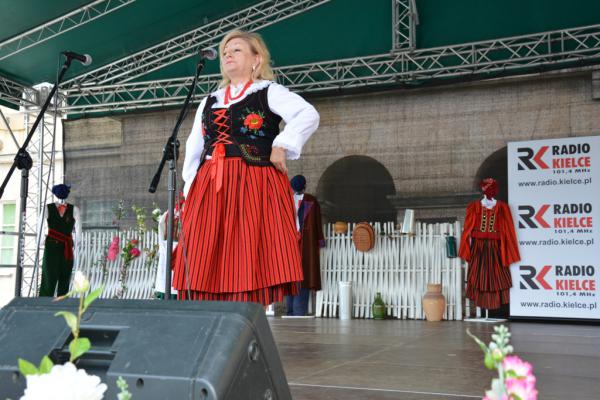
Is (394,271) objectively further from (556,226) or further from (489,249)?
(556,226)

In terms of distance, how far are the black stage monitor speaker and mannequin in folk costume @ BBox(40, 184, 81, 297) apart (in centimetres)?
699

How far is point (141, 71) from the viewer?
956 centimetres

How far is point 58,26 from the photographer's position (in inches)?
321

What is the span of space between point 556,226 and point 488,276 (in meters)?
0.93

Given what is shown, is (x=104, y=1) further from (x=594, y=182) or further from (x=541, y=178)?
(x=594, y=182)

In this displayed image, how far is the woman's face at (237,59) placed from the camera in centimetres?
276

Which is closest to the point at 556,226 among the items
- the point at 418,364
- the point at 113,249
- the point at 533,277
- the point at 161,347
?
the point at 533,277

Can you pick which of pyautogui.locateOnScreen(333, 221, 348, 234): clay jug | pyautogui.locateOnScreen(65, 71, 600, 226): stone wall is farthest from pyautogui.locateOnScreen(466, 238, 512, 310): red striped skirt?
pyautogui.locateOnScreen(333, 221, 348, 234): clay jug

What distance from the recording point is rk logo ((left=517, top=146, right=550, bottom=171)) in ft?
23.7

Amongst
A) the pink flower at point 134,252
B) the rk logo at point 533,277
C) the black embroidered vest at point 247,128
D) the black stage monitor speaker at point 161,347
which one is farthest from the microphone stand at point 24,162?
the rk logo at point 533,277

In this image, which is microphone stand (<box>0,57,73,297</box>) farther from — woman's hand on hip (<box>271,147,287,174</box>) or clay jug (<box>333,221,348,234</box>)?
clay jug (<box>333,221,348,234</box>)

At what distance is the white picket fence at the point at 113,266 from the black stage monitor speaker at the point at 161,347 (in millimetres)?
8292

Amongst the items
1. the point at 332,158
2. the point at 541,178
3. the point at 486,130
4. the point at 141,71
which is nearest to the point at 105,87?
the point at 141,71

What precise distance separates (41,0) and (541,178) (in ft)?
19.6
